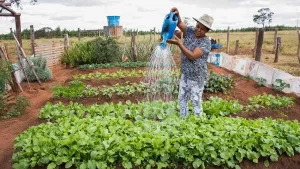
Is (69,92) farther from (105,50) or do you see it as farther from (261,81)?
(105,50)

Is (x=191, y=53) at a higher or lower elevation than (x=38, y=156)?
higher

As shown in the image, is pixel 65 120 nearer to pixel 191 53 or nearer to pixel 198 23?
pixel 191 53

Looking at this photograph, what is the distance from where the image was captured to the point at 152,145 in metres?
3.48

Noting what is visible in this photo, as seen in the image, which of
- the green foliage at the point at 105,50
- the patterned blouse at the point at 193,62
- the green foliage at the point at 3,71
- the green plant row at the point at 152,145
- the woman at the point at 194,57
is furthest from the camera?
the green foliage at the point at 105,50

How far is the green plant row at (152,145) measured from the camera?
3.38 m

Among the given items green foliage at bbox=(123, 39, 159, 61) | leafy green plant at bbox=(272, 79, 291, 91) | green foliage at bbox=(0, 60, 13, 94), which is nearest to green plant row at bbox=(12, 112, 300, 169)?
green foliage at bbox=(0, 60, 13, 94)

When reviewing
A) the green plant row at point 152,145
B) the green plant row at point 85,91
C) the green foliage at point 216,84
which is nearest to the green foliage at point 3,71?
the green plant row at point 85,91

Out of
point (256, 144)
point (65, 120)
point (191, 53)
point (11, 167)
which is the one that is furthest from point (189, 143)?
point (11, 167)

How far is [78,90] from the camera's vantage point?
22.1 feet

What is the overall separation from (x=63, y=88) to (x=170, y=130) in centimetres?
375

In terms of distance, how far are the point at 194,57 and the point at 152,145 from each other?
1.23 meters

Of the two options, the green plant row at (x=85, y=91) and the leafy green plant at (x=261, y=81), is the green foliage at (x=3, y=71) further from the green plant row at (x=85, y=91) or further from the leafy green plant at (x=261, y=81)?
the leafy green plant at (x=261, y=81)

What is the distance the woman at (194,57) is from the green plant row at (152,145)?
64 centimetres

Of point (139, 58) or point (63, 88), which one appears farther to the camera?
point (139, 58)
